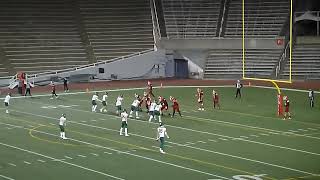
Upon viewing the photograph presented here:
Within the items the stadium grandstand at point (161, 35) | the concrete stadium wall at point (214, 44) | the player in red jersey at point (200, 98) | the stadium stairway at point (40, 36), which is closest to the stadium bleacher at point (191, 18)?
the stadium grandstand at point (161, 35)

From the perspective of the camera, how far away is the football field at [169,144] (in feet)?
66.2

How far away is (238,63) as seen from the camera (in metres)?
49.9

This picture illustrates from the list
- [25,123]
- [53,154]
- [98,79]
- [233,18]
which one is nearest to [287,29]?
[233,18]

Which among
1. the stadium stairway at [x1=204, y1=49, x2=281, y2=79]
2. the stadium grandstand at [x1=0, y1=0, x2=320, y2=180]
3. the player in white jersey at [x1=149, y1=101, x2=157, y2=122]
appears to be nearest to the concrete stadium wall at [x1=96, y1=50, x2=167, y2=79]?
the stadium grandstand at [x1=0, y1=0, x2=320, y2=180]

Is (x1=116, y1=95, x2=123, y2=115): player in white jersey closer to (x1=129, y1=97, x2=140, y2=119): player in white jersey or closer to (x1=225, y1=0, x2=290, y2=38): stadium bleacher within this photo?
(x1=129, y1=97, x2=140, y2=119): player in white jersey

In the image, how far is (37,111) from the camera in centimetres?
3412

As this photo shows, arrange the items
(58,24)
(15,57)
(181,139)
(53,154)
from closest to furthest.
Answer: (53,154)
(181,139)
(15,57)
(58,24)

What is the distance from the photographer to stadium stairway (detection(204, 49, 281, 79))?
1923 inches

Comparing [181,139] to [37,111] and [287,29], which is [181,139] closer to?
[37,111]

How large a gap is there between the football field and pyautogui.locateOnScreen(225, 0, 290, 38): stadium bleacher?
14965 millimetres

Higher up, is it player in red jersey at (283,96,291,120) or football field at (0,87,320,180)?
player in red jersey at (283,96,291,120)

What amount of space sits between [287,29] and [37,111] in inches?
935

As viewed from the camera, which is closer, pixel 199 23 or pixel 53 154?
pixel 53 154

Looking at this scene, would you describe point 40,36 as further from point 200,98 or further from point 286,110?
point 286,110
